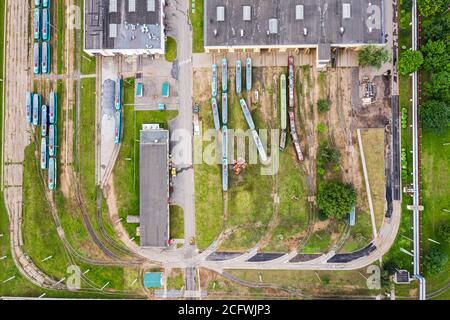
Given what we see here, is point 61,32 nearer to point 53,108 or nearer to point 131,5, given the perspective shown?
point 53,108

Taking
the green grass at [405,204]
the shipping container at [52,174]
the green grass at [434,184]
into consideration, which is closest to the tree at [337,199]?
the green grass at [405,204]

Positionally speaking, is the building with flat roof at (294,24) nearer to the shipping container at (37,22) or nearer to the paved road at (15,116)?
the shipping container at (37,22)

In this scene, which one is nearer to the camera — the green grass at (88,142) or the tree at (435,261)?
the tree at (435,261)

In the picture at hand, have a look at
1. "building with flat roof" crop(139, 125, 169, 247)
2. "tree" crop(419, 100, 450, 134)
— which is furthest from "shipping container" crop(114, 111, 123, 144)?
"tree" crop(419, 100, 450, 134)

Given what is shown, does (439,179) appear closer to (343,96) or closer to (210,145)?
(343,96)

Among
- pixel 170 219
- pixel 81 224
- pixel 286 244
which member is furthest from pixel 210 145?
pixel 81 224

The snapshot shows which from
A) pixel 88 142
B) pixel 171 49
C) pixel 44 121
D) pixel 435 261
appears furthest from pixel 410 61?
pixel 44 121

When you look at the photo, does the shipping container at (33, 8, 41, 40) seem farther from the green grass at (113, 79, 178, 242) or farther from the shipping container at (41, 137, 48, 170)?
the shipping container at (41, 137, 48, 170)
